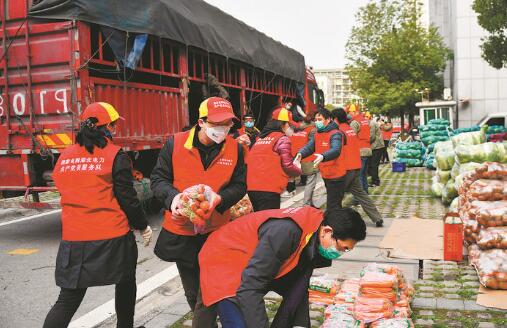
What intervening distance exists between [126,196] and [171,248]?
449 millimetres

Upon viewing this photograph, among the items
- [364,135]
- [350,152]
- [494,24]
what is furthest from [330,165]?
[494,24]

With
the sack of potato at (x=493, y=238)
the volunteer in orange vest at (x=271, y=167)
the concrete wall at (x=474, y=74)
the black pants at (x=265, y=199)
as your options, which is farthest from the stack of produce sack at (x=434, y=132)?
the black pants at (x=265, y=199)

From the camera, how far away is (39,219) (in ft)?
31.3

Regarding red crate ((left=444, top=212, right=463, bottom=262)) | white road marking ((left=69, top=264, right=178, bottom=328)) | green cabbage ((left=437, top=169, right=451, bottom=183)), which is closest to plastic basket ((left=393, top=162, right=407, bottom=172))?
green cabbage ((left=437, top=169, right=451, bottom=183))

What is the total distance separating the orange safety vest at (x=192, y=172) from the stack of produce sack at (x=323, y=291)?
4.90 feet

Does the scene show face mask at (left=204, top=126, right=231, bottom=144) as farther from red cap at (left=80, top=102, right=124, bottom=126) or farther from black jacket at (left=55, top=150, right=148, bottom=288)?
red cap at (left=80, top=102, right=124, bottom=126)

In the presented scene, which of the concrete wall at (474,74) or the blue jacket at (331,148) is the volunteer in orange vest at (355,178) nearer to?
the blue jacket at (331,148)

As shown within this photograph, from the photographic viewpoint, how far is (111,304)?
5016mm

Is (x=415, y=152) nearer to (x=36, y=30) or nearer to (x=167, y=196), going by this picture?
(x=36, y=30)

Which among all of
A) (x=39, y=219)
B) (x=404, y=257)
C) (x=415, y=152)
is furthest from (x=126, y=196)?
(x=415, y=152)

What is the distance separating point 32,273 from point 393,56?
1243 inches

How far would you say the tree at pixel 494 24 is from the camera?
14273mm

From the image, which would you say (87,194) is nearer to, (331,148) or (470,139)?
(331,148)

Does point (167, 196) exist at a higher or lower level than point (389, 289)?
higher
